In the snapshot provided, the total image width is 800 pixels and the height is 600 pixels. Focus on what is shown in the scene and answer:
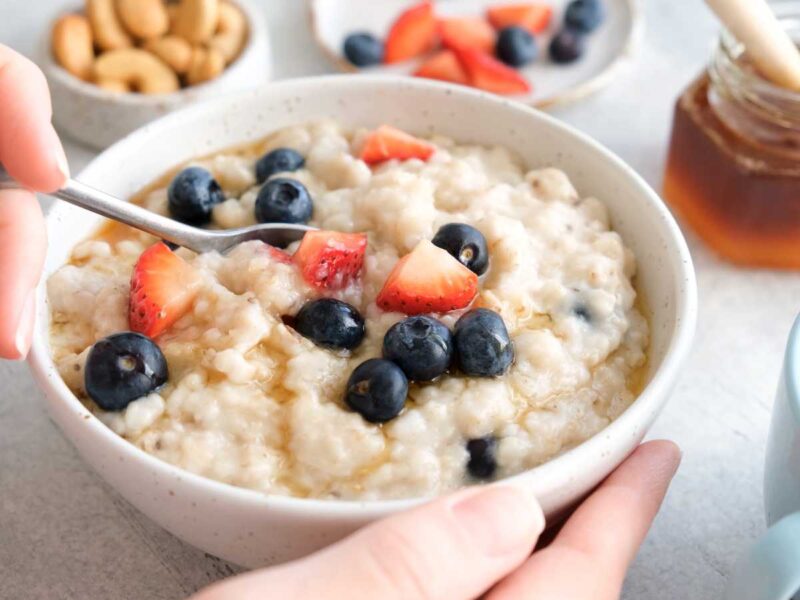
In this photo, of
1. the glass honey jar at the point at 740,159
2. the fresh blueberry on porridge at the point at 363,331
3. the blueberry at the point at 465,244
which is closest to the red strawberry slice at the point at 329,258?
the fresh blueberry on porridge at the point at 363,331

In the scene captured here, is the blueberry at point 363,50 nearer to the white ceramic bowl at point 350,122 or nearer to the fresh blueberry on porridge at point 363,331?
the white ceramic bowl at point 350,122

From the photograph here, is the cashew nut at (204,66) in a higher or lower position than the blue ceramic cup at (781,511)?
lower

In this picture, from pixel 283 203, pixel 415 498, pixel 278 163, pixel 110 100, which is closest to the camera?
pixel 415 498

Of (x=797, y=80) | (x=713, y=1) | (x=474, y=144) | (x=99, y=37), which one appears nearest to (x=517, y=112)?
(x=474, y=144)

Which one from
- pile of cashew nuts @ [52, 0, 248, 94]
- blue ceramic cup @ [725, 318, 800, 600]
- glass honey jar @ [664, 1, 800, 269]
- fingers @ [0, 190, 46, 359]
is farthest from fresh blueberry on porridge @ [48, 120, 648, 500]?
pile of cashew nuts @ [52, 0, 248, 94]

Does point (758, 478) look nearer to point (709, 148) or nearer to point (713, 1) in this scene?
point (709, 148)

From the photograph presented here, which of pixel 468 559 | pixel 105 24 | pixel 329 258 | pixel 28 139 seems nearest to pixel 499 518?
pixel 468 559

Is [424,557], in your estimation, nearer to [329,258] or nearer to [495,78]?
[329,258]

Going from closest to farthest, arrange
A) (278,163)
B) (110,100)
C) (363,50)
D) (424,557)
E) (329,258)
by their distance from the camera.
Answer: (424,557) < (329,258) < (278,163) < (110,100) < (363,50)
